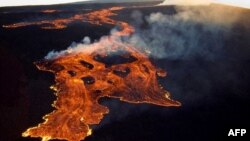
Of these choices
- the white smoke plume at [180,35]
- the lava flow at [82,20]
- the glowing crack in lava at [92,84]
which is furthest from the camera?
the lava flow at [82,20]

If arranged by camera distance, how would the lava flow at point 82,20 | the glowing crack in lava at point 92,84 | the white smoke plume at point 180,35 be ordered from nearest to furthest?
the glowing crack in lava at point 92,84 → the white smoke plume at point 180,35 → the lava flow at point 82,20

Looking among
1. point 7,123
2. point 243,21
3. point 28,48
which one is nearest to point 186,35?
point 243,21

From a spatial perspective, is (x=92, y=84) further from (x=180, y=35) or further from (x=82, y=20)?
(x=82, y=20)

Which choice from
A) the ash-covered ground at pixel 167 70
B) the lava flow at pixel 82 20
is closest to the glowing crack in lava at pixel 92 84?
the ash-covered ground at pixel 167 70

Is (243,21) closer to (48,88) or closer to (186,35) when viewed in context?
(186,35)

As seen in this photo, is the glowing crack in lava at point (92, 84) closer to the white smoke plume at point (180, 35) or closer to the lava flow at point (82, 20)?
the white smoke plume at point (180, 35)

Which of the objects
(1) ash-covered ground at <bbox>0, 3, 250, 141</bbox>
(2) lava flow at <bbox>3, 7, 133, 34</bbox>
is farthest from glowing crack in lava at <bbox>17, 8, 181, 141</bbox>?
(2) lava flow at <bbox>3, 7, 133, 34</bbox>
